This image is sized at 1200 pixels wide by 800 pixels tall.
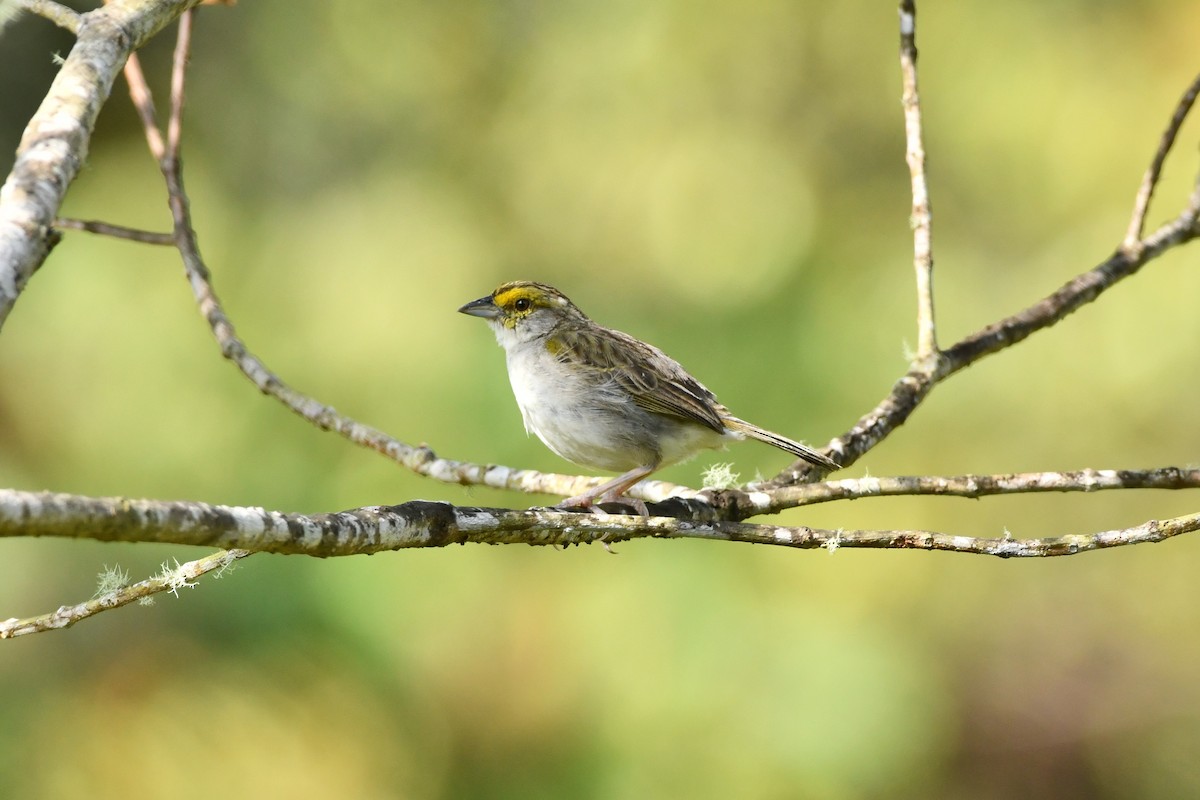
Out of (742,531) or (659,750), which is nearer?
(742,531)

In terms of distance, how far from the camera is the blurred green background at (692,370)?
6457mm

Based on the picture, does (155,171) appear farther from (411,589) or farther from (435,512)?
A: (435,512)

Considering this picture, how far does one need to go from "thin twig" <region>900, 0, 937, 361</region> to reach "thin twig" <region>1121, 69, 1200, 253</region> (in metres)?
0.88

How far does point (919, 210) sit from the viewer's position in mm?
4215

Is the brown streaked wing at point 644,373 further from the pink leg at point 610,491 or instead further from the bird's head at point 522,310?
the pink leg at point 610,491

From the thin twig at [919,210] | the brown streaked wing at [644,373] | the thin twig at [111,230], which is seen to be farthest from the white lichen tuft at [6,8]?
the thin twig at [919,210]

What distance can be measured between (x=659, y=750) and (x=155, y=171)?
569cm

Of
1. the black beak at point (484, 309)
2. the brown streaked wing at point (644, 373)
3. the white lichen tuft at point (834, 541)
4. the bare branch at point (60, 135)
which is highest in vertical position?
the black beak at point (484, 309)

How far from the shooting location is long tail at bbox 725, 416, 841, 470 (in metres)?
3.71

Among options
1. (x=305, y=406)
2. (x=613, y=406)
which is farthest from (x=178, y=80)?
(x=613, y=406)

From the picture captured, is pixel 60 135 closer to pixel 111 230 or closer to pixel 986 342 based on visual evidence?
pixel 111 230

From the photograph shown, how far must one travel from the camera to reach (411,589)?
6438 millimetres

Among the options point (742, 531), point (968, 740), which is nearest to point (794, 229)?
point (968, 740)

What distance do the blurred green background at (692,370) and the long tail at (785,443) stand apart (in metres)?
1.10
